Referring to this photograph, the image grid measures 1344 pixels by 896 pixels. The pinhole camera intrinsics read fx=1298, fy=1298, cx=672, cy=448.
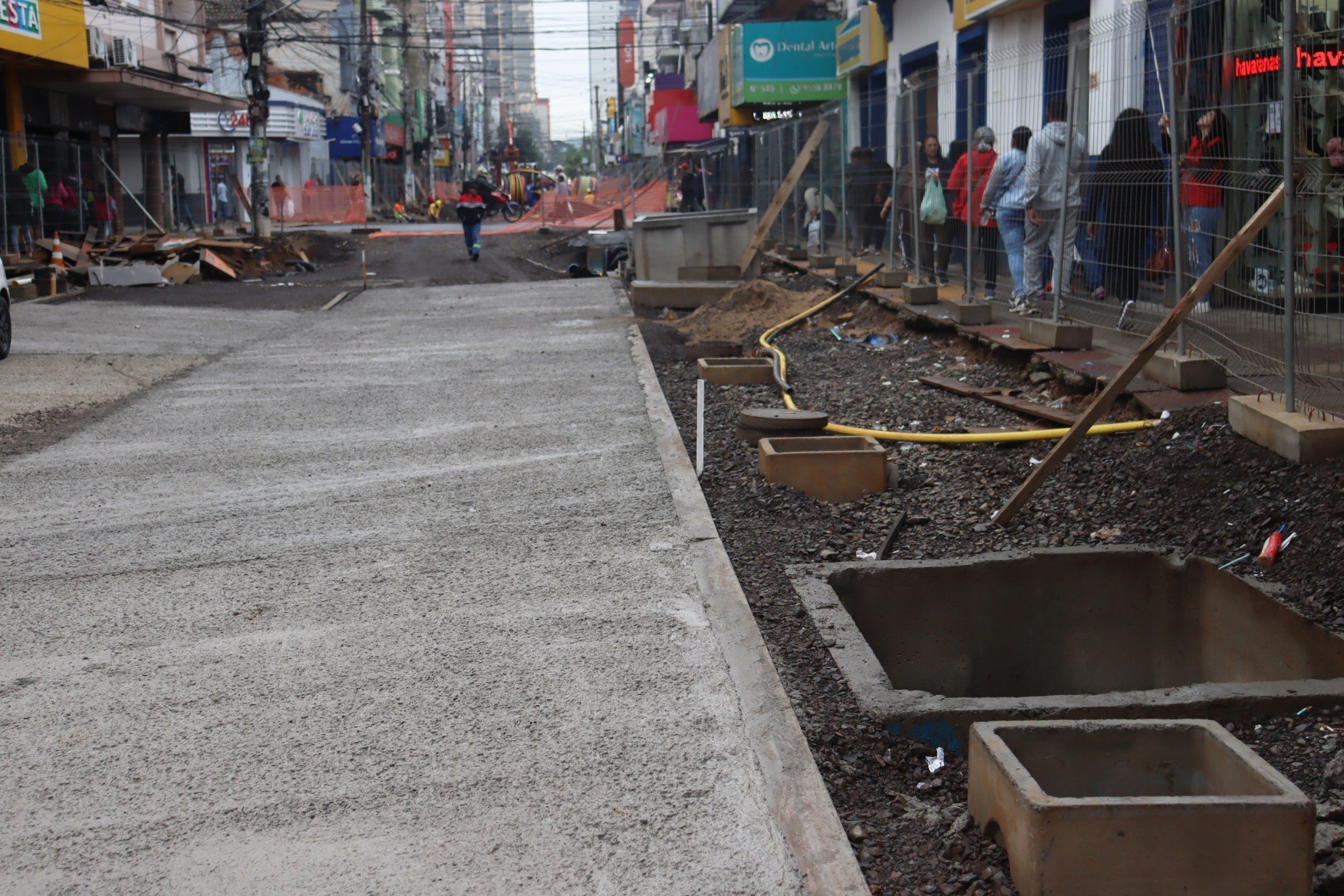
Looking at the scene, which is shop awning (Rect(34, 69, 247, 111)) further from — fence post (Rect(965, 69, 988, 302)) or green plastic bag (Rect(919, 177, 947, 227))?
fence post (Rect(965, 69, 988, 302))

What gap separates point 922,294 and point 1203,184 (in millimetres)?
4949

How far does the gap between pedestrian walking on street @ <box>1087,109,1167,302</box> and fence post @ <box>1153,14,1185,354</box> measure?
36 cm

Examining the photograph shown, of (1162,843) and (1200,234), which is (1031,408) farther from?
(1162,843)

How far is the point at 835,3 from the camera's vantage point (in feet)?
102

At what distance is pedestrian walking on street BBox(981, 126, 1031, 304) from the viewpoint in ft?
34.2

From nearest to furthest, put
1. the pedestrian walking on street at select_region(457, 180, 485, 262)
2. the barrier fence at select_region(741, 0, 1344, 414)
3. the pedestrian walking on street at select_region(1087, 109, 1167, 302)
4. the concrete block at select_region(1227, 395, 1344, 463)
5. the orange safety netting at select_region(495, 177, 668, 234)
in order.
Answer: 1. the concrete block at select_region(1227, 395, 1344, 463)
2. the barrier fence at select_region(741, 0, 1344, 414)
3. the pedestrian walking on street at select_region(1087, 109, 1167, 302)
4. the pedestrian walking on street at select_region(457, 180, 485, 262)
5. the orange safety netting at select_region(495, 177, 668, 234)

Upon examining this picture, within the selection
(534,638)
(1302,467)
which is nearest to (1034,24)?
(1302,467)

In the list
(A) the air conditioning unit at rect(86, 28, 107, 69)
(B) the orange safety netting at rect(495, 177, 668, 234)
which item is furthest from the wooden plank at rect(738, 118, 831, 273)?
(B) the orange safety netting at rect(495, 177, 668, 234)

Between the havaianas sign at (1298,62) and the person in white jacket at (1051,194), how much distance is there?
2.32m

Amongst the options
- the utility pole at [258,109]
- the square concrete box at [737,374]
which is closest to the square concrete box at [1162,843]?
the square concrete box at [737,374]

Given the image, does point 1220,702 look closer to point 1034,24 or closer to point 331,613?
point 331,613

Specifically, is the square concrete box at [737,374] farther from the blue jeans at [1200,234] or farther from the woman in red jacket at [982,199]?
the blue jeans at [1200,234]

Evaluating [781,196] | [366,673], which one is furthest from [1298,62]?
[781,196]

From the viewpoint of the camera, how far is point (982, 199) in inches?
441
